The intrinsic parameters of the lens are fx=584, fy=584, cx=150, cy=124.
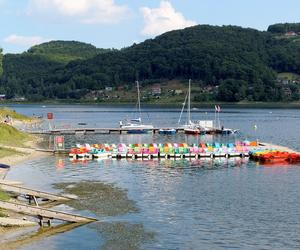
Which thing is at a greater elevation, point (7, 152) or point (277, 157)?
point (7, 152)

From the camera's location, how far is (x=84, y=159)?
82.8 meters

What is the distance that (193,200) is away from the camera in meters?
52.8

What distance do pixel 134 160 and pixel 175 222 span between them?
3885cm

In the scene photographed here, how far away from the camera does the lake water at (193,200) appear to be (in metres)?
39.3

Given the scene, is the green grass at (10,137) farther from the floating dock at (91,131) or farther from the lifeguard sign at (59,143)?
the floating dock at (91,131)

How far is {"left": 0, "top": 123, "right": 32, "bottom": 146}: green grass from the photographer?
93.0 meters

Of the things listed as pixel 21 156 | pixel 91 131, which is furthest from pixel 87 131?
pixel 21 156

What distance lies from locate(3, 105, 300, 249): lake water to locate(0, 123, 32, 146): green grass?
13351 mm

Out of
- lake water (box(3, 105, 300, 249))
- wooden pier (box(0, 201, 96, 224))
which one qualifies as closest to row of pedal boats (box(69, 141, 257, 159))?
lake water (box(3, 105, 300, 249))

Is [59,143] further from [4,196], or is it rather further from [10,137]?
[4,196]

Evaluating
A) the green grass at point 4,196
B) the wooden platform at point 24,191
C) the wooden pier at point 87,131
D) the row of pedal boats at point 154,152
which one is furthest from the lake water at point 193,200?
the wooden pier at point 87,131

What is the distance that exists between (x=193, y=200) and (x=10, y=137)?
54.3 m

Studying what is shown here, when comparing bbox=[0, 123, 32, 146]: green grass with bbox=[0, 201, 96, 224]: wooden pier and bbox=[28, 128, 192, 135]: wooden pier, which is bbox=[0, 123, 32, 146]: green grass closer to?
bbox=[28, 128, 192, 135]: wooden pier

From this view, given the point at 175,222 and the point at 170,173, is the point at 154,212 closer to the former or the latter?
the point at 175,222
